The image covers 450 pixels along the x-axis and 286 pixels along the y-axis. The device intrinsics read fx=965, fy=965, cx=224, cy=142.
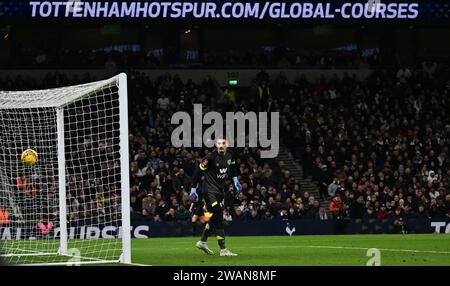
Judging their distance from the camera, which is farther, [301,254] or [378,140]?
[378,140]

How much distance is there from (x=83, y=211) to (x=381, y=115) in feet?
51.3

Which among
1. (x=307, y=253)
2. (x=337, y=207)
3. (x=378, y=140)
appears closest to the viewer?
(x=307, y=253)

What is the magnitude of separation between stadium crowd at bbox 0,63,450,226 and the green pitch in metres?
6.02

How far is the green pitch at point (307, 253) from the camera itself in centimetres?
1634

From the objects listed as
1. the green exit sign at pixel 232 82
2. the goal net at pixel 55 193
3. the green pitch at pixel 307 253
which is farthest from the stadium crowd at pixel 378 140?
the goal net at pixel 55 193

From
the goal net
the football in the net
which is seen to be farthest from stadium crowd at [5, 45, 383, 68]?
the football in the net

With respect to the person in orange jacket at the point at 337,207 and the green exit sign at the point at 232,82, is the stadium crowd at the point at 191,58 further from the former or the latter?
the person in orange jacket at the point at 337,207

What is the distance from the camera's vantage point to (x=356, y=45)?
41.0 metres

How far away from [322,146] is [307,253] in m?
15.4

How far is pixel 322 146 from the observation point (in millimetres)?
33906

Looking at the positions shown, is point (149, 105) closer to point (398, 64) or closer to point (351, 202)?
point (351, 202)

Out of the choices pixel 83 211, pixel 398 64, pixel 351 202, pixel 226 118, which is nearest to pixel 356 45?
pixel 398 64

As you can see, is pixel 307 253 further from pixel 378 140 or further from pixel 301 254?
pixel 378 140

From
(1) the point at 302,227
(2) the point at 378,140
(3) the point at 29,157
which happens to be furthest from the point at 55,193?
(2) the point at 378,140
